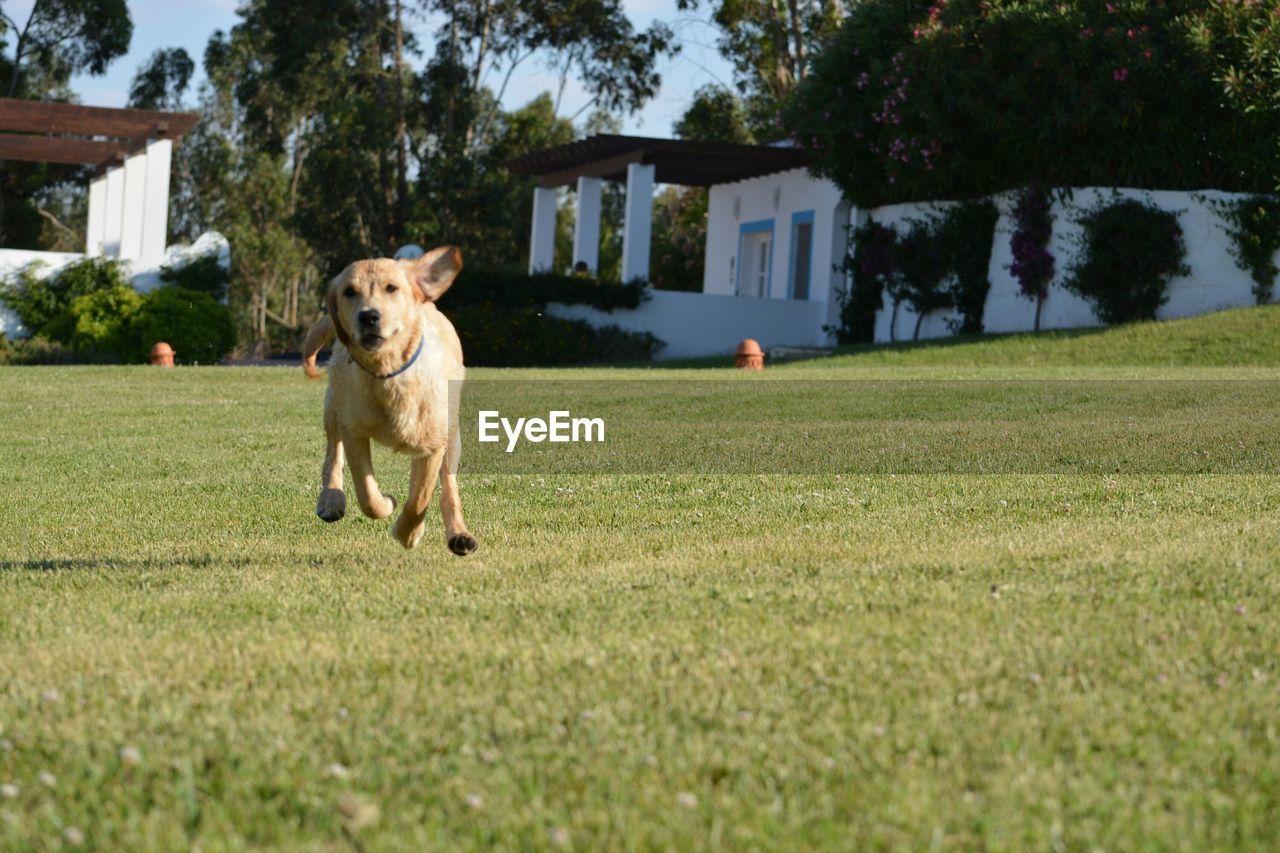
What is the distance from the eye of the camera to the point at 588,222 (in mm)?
33594

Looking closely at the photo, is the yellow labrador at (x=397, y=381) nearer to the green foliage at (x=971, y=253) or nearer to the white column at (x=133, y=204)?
the green foliage at (x=971, y=253)

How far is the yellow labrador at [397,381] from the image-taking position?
16.7 feet

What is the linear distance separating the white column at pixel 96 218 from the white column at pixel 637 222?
1021cm

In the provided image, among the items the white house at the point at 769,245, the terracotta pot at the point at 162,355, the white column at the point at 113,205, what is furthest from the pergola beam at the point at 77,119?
the white house at the point at 769,245

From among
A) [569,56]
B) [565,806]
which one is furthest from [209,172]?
[565,806]

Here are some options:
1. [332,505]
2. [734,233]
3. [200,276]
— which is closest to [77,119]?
[200,276]

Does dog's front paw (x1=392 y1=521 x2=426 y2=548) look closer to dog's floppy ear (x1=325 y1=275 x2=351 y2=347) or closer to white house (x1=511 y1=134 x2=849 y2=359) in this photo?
dog's floppy ear (x1=325 y1=275 x2=351 y2=347)

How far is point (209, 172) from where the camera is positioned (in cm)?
5528

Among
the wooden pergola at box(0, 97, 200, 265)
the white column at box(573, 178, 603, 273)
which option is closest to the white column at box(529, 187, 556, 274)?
the white column at box(573, 178, 603, 273)

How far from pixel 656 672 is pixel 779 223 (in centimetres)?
2980

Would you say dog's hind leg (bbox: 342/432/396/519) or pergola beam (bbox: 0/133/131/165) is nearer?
dog's hind leg (bbox: 342/432/396/519)

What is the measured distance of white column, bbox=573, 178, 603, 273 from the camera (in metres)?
33.1

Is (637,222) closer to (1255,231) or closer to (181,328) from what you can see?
(181,328)

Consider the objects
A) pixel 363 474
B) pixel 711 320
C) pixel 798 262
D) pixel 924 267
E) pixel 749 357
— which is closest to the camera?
pixel 363 474
